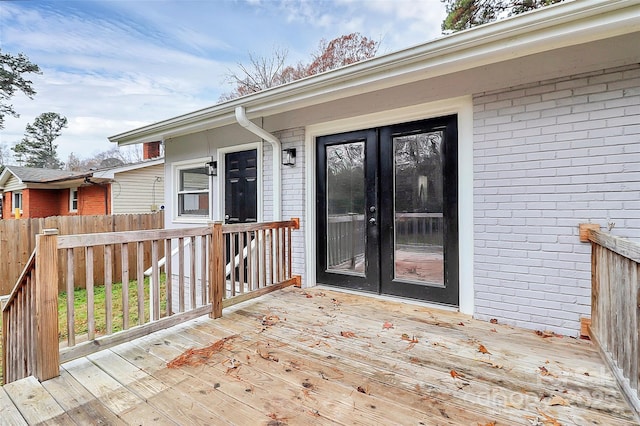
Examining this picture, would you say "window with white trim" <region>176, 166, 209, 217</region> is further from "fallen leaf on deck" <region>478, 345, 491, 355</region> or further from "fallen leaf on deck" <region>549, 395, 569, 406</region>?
"fallen leaf on deck" <region>549, 395, 569, 406</region>

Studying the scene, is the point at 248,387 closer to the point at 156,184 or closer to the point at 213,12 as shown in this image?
the point at 213,12

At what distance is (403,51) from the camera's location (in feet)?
7.66

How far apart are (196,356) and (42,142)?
28.2m

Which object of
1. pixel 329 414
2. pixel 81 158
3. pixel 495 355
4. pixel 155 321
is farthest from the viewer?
pixel 81 158

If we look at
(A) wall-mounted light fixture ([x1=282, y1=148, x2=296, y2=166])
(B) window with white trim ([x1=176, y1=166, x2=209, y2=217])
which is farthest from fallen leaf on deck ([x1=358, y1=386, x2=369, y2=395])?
(B) window with white trim ([x1=176, y1=166, x2=209, y2=217])

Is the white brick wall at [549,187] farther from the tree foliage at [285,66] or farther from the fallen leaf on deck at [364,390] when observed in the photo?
the tree foliage at [285,66]

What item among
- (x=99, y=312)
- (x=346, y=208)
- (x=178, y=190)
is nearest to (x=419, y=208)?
(x=346, y=208)

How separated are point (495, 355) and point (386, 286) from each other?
1.47 meters

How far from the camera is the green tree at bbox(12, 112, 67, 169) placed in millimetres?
21344

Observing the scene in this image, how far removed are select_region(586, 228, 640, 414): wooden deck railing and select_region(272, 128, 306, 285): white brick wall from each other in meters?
2.91

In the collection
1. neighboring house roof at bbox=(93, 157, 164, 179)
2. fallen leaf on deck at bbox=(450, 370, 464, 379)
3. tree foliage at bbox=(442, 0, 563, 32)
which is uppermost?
tree foliage at bbox=(442, 0, 563, 32)

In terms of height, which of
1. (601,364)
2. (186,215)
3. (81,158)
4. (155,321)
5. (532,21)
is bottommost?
(601,364)

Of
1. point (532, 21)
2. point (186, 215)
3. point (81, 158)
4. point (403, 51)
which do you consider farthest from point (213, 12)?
point (81, 158)

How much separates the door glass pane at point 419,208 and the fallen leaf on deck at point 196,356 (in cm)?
206
